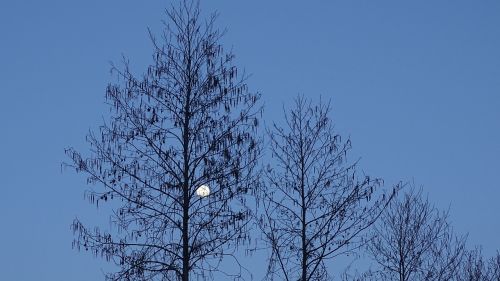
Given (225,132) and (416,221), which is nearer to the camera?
(225,132)

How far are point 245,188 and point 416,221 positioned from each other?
8832 mm

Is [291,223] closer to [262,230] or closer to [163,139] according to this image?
[262,230]

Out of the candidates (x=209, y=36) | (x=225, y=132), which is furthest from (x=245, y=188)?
(x=209, y=36)

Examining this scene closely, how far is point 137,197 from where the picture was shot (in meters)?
14.5

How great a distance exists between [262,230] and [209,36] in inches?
174

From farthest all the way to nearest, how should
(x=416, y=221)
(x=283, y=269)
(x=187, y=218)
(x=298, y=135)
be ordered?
1. (x=416, y=221)
2. (x=298, y=135)
3. (x=283, y=269)
4. (x=187, y=218)

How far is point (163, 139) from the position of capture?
49.1 feet

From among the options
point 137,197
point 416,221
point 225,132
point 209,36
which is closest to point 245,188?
point 225,132

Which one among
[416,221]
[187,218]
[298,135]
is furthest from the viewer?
[416,221]

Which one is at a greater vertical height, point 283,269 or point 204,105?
point 204,105

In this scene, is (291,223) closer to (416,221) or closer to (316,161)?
(316,161)

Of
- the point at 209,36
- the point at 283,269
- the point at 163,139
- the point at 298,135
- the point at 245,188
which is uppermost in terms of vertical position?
the point at 209,36

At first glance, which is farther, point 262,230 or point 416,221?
point 416,221

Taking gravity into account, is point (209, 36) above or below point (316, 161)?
above
